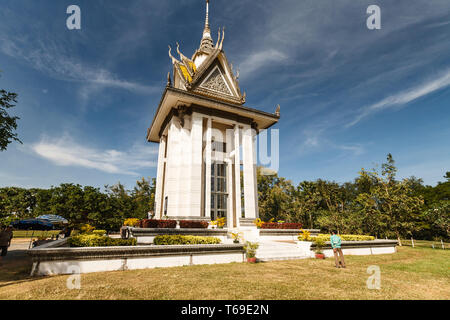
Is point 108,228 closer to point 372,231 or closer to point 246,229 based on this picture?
point 246,229

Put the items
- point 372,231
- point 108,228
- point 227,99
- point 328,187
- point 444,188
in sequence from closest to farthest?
point 227,99 → point 108,228 → point 372,231 → point 328,187 → point 444,188

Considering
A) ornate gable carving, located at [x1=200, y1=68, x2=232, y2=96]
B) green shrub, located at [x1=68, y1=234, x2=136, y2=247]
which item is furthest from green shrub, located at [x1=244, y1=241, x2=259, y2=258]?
ornate gable carving, located at [x1=200, y1=68, x2=232, y2=96]

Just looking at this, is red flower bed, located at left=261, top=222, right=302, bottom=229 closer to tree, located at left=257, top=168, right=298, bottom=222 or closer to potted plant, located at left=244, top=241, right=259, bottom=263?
potted plant, located at left=244, top=241, right=259, bottom=263

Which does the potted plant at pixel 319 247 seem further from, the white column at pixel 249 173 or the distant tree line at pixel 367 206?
the distant tree line at pixel 367 206

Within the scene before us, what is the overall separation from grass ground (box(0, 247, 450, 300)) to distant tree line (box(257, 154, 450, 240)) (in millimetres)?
16093

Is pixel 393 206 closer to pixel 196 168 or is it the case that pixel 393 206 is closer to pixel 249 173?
pixel 249 173

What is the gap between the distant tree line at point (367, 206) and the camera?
2200 centimetres

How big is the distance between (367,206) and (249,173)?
597 inches

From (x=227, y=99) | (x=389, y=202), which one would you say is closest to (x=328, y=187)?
(x=389, y=202)

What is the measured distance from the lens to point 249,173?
2169 centimetres

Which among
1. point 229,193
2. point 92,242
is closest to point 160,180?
point 229,193

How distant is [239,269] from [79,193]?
23806mm
